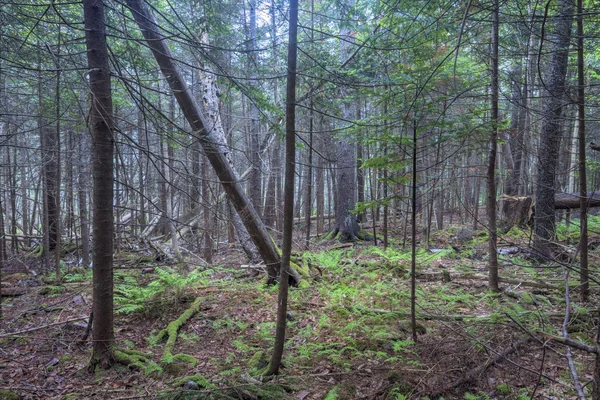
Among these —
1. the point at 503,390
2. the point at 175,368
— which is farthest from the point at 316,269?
the point at 503,390

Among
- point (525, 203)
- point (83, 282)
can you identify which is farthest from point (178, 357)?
point (525, 203)

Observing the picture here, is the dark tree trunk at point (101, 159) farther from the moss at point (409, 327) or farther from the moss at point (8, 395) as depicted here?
the moss at point (409, 327)

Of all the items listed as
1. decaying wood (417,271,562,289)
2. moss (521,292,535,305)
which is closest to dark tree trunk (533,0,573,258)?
decaying wood (417,271,562,289)

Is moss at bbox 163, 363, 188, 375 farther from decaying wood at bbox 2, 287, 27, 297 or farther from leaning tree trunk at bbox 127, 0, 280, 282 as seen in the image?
decaying wood at bbox 2, 287, 27, 297

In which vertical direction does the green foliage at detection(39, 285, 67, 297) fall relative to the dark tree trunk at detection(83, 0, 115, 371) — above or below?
below

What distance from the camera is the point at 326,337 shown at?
5121mm

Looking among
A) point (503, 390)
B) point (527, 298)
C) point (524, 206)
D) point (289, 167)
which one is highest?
point (289, 167)

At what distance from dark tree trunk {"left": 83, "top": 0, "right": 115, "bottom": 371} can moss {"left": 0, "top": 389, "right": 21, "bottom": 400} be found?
81 cm

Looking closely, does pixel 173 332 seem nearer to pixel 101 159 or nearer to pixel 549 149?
pixel 101 159

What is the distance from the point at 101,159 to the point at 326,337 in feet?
12.7

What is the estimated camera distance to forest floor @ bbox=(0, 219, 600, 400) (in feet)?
11.9

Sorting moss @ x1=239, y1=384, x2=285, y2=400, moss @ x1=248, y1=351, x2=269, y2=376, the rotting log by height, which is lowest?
moss @ x1=248, y1=351, x2=269, y2=376

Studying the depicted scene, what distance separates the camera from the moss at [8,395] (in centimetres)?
346

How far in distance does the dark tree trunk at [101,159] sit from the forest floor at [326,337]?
258mm
